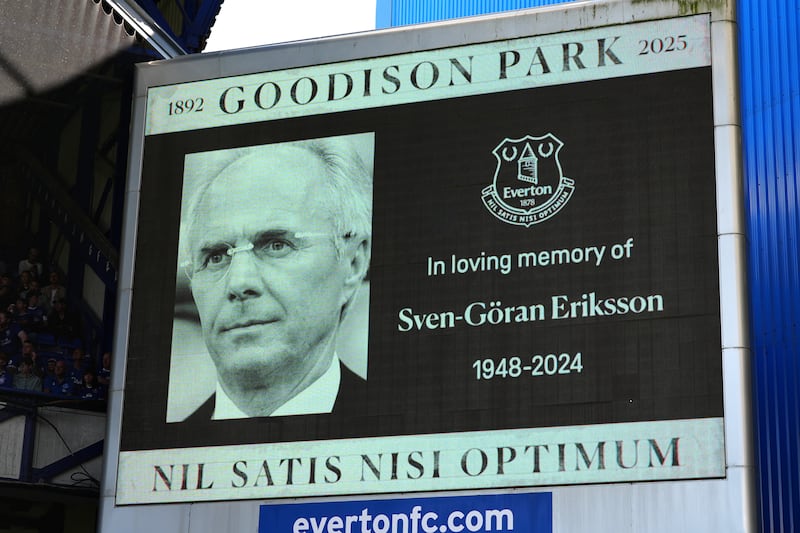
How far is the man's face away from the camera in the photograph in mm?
13086

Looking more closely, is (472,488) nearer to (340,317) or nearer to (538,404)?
(538,404)

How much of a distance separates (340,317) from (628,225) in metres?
2.77

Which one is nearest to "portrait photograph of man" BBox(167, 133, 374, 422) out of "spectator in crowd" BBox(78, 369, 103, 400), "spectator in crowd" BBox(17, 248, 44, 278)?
"spectator in crowd" BBox(78, 369, 103, 400)

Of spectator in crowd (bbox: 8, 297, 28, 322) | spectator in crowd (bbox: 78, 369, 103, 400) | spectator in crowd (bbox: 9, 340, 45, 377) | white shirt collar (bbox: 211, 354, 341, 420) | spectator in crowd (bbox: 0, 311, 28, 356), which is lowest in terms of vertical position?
white shirt collar (bbox: 211, 354, 341, 420)

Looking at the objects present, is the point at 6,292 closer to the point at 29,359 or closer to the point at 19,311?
the point at 19,311

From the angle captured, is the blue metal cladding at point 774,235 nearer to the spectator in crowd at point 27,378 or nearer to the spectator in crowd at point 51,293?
the spectator in crowd at point 27,378

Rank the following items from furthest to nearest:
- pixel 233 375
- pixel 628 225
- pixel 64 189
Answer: pixel 64 189 < pixel 233 375 < pixel 628 225

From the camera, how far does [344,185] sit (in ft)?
43.9

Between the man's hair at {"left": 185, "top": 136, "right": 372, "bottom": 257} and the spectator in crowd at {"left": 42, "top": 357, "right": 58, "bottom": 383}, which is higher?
the man's hair at {"left": 185, "top": 136, "right": 372, "bottom": 257}

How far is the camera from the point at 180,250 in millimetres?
13859

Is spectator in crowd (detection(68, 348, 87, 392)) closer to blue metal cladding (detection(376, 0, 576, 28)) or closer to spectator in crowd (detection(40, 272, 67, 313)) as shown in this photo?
spectator in crowd (detection(40, 272, 67, 313))

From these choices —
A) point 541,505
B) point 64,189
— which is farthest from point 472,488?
point 64,189

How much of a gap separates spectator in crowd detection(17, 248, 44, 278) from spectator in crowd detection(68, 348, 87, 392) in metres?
1.41

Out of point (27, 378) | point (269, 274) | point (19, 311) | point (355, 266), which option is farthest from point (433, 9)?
point (355, 266)
